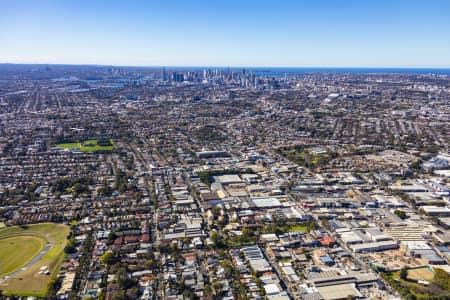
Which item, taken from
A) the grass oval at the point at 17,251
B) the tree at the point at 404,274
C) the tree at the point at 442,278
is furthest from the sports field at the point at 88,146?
the tree at the point at 442,278

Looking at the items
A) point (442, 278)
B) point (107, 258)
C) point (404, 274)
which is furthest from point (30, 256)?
point (442, 278)

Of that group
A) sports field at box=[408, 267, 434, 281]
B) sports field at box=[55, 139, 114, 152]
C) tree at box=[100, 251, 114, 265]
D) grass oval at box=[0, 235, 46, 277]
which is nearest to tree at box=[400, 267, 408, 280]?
sports field at box=[408, 267, 434, 281]

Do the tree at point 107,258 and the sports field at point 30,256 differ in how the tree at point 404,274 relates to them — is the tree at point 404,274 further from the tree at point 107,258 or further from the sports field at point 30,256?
the sports field at point 30,256

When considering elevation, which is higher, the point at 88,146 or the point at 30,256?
the point at 88,146

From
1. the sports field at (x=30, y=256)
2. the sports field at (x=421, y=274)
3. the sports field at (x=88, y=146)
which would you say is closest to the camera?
the sports field at (x=30, y=256)

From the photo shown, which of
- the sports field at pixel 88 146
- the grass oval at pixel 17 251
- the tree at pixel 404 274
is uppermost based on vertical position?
the sports field at pixel 88 146

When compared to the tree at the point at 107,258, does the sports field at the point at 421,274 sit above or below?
below

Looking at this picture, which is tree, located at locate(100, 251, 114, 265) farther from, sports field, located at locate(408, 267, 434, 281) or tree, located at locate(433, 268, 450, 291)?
tree, located at locate(433, 268, 450, 291)

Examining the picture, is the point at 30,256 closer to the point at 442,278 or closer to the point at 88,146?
the point at 442,278

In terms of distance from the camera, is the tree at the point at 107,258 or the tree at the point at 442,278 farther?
the tree at the point at 107,258
